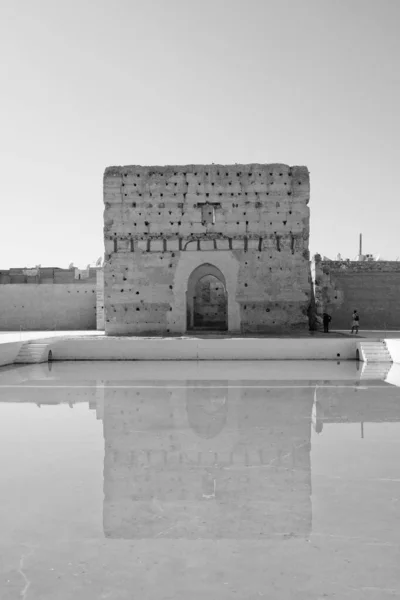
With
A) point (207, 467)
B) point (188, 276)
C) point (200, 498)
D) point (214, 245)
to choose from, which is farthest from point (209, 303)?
point (200, 498)

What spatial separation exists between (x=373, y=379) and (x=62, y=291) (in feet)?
45.6

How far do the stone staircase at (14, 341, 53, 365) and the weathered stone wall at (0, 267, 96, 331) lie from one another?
7.32 meters

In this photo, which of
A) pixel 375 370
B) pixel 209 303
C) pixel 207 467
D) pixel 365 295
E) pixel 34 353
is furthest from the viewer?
pixel 209 303

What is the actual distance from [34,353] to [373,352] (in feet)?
25.5

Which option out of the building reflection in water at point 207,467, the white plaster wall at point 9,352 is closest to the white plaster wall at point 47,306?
the white plaster wall at point 9,352

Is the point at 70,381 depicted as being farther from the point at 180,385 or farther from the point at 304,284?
the point at 304,284

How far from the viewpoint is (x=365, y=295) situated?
779 inches

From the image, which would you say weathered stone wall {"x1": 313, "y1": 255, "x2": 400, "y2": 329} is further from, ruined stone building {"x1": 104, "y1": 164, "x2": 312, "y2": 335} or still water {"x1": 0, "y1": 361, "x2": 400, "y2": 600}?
still water {"x1": 0, "y1": 361, "x2": 400, "y2": 600}

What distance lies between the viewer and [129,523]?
339cm

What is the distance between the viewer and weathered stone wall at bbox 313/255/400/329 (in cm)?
1966

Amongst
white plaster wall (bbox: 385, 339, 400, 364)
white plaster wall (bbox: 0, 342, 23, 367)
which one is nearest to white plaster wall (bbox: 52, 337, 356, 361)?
white plaster wall (bbox: 385, 339, 400, 364)

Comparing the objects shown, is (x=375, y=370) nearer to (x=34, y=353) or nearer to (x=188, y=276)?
(x=188, y=276)

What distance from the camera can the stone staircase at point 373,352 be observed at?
12969mm

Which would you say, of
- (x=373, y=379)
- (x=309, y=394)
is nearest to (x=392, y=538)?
(x=309, y=394)
